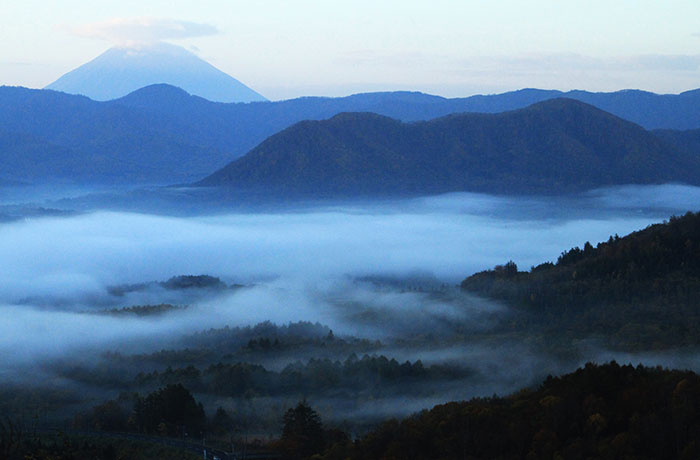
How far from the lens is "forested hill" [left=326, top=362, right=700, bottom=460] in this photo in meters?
65.9

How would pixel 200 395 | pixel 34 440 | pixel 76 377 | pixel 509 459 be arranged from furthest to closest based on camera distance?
pixel 76 377 < pixel 200 395 < pixel 34 440 < pixel 509 459

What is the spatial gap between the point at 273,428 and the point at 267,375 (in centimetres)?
3041

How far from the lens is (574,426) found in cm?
7269

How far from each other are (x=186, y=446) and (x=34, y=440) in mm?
13684

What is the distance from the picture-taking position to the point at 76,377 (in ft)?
558

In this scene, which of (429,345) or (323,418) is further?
(429,345)

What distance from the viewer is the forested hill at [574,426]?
216 ft

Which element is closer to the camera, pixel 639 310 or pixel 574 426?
pixel 574 426

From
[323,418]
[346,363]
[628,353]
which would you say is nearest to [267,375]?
[346,363]

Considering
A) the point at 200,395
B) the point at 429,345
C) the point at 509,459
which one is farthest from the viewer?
the point at 429,345

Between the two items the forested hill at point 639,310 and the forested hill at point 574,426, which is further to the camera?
the forested hill at point 639,310

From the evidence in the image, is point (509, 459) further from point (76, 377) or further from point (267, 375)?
point (76, 377)

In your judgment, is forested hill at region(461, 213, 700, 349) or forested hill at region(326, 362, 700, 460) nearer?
forested hill at region(326, 362, 700, 460)

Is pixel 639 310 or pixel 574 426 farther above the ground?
pixel 639 310
